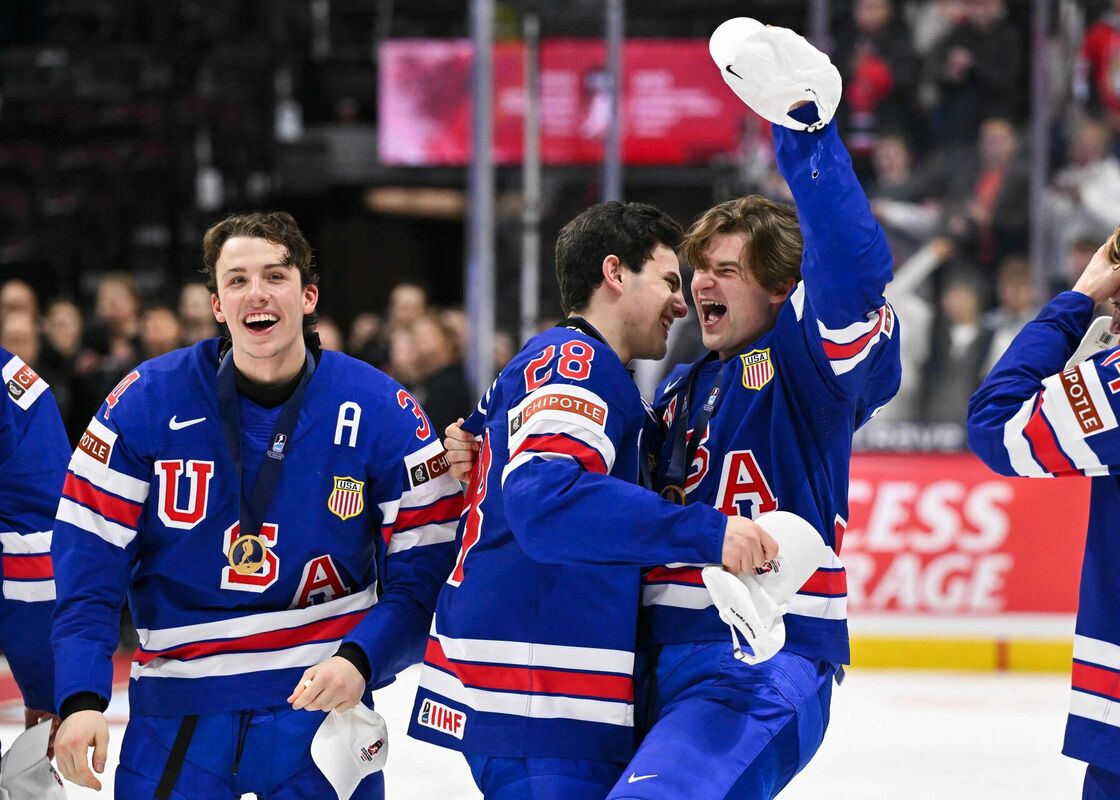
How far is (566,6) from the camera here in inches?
356

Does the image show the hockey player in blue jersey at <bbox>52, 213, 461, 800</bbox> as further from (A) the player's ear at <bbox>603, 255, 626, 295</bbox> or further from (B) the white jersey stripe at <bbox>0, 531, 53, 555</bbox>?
(A) the player's ear at <bbox>603, 255, 626, 295</bbox>

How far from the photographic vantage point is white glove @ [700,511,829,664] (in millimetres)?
2340

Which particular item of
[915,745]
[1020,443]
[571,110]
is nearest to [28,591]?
[1020,443]

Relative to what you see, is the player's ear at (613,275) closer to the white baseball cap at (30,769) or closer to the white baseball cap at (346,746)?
the white baseball cap at (346,746)

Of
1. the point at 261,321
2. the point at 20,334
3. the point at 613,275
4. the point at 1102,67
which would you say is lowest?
the point at 20,334

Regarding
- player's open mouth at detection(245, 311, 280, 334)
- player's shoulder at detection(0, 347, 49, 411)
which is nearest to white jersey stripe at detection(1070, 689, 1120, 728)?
player's open mouth at detection(245, 311, 280, 334)

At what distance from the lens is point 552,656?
8.38 ft

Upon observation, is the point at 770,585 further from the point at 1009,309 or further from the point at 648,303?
the point at 1009,309

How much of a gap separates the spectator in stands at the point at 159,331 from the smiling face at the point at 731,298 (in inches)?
179

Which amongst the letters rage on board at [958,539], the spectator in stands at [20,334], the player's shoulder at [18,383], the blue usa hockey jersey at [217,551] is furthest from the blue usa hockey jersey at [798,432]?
the spectator in stands at [20,334]

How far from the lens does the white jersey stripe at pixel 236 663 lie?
110 inches

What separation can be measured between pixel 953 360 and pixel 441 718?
731 cm

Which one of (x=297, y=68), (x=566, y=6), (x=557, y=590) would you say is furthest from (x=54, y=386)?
(x=297, y=68)

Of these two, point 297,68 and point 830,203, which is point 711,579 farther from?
point 297,68
